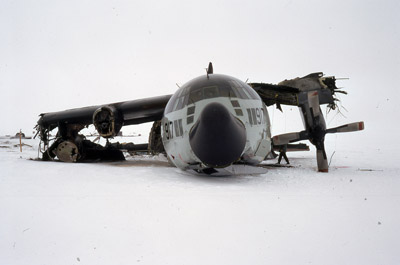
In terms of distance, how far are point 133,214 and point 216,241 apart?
48.4 inches

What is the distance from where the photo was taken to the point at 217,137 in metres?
4.43

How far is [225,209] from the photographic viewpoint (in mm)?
3316

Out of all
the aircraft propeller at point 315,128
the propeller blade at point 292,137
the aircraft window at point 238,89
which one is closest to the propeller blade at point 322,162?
the aircraft propeller at point 315,128

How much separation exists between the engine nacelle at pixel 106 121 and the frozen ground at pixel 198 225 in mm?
5365

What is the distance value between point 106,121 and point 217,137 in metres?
6.93

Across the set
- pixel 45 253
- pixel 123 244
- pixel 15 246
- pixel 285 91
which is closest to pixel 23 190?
pixel 15 246

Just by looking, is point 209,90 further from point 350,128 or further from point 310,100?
point 350,128

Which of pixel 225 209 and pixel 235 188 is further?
pixel 235 188

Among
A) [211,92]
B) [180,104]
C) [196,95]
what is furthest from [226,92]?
[180,104]

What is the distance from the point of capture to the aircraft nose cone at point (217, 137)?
441 centimetres

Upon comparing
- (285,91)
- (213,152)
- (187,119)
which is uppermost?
(285,91)

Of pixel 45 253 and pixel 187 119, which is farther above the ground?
pixel 187 119

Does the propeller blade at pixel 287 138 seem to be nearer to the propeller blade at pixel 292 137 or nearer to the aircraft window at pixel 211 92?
the propeller blade at pixel 292 137

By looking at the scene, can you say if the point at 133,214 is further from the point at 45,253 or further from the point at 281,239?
the point at 281,239
